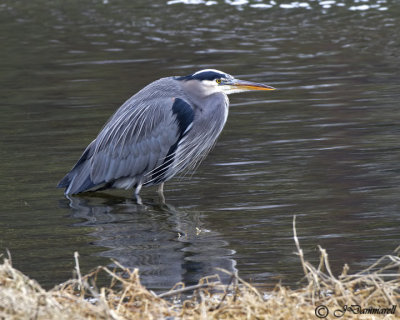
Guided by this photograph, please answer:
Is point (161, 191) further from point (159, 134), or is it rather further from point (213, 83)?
point (213, 83)

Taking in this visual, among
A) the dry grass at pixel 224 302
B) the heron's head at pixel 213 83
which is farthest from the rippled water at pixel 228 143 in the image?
the dry grass at pixel 224 302

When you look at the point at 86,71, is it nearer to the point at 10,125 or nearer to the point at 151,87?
the point at 10,125

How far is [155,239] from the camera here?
6605 mm

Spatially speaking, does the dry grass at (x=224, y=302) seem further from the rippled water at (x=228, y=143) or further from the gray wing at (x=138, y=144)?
the gray wing at (x=138, y=144)

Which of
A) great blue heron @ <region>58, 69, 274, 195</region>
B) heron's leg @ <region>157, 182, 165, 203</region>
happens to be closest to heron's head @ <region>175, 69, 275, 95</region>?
great blue heron @ <region>58, 69, 274, 195</region>

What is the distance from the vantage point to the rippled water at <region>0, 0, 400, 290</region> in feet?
20.6

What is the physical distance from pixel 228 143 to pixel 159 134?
1451 mm

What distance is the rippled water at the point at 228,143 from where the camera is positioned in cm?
627

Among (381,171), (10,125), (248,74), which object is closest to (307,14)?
(248,74)

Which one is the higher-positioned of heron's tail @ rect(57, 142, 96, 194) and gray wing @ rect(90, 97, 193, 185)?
gray wing @ rect(90, 97, 193, 185)

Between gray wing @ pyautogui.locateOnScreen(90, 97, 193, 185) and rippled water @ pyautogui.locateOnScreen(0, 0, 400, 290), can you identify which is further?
gray wing @ pyautogui.locateOnScreen(90, 97, 193, 185)

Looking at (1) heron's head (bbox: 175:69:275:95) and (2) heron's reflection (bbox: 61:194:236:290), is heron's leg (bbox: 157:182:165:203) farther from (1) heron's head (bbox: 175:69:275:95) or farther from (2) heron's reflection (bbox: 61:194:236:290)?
(1) heron's head (bbox: 175:69:275:95)

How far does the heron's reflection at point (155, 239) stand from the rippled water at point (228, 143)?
0.06 feet

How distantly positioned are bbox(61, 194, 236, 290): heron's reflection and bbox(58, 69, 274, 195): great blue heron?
22 cm
